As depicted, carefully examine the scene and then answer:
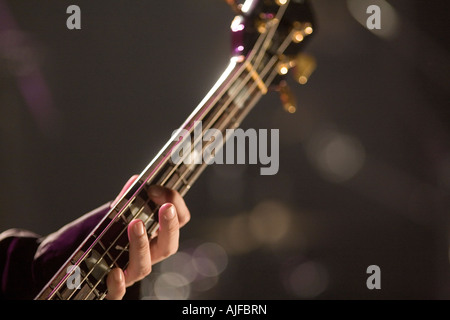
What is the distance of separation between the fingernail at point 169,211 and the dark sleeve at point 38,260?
0.15 m

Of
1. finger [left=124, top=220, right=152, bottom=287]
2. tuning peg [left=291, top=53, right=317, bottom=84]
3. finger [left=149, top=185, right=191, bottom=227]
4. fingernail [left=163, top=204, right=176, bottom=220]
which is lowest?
finger [left=124, top=220, right=152, bottom=287]

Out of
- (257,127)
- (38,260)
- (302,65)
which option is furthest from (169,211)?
(257,127)

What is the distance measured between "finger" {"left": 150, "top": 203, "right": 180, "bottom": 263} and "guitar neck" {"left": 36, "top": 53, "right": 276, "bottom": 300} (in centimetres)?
2

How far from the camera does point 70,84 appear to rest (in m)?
1.56

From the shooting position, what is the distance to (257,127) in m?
1.79

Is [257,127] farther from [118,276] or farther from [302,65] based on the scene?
[118,276]

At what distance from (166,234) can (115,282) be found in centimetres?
12

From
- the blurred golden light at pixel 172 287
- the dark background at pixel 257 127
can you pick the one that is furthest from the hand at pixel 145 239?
the blurred golden light at pixel 172 287

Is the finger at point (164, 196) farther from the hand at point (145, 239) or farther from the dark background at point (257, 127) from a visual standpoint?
the dark background at point (257, 127)

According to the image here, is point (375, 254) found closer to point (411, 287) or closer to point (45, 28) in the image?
point (411, 287)

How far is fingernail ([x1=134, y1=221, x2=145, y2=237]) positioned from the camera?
2.11 feet

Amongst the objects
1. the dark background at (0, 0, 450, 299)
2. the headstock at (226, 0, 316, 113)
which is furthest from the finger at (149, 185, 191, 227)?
the dark background at (0, 0, 450, 299)

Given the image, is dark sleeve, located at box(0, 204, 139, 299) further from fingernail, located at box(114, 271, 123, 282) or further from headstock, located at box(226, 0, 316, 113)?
headstock, located at box(226, 0, 316, 113)

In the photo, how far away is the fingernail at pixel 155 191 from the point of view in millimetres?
671
